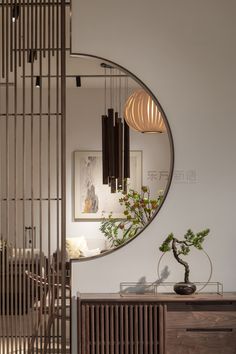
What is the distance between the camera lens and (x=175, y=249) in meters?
4.09

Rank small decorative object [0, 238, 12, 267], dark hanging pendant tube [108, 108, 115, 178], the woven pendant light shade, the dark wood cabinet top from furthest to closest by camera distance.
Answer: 1. dark hanging pendant tube [108, 108, 115, 178]
2. the woven pendant light shade
3. small decorative object [0, 238, 12, 267]
4. the dark wood cabinet top

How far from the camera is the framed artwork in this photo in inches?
315

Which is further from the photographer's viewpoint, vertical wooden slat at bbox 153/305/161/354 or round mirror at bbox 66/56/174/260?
round mirror at bbox 66/56/174/260

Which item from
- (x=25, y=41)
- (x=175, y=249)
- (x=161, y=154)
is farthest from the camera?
(x=161, y=154)

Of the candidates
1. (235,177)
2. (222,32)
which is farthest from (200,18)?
(235,177)

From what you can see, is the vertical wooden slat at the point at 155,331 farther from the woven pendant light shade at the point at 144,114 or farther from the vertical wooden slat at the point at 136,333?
the woven pendant light shade at the point at 144,114

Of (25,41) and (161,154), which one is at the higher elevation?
(25,41)

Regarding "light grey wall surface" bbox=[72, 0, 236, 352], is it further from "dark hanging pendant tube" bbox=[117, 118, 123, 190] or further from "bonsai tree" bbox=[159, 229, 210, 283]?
"dark hanging pendant tube" bbox=[117, 118, 123, 190]

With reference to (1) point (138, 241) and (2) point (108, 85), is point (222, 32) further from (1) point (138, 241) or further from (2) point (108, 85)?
(2) point (108, 85)

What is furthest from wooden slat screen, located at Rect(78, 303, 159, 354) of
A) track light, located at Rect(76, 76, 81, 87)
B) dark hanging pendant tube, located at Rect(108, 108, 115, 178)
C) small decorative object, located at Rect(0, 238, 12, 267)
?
track light, located at Rect(76, 76, 81, 87)

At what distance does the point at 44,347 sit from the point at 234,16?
7.94ft

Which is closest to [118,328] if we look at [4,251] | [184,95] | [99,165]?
[4,251]

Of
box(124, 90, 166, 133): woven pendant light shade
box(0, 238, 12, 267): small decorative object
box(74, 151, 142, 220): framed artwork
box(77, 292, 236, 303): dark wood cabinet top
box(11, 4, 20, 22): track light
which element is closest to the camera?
box(77, 292, 236, 303): dark wood cabinet top

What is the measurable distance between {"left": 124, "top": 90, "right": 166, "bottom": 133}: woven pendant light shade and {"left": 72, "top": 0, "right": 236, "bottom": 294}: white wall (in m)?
1.06
